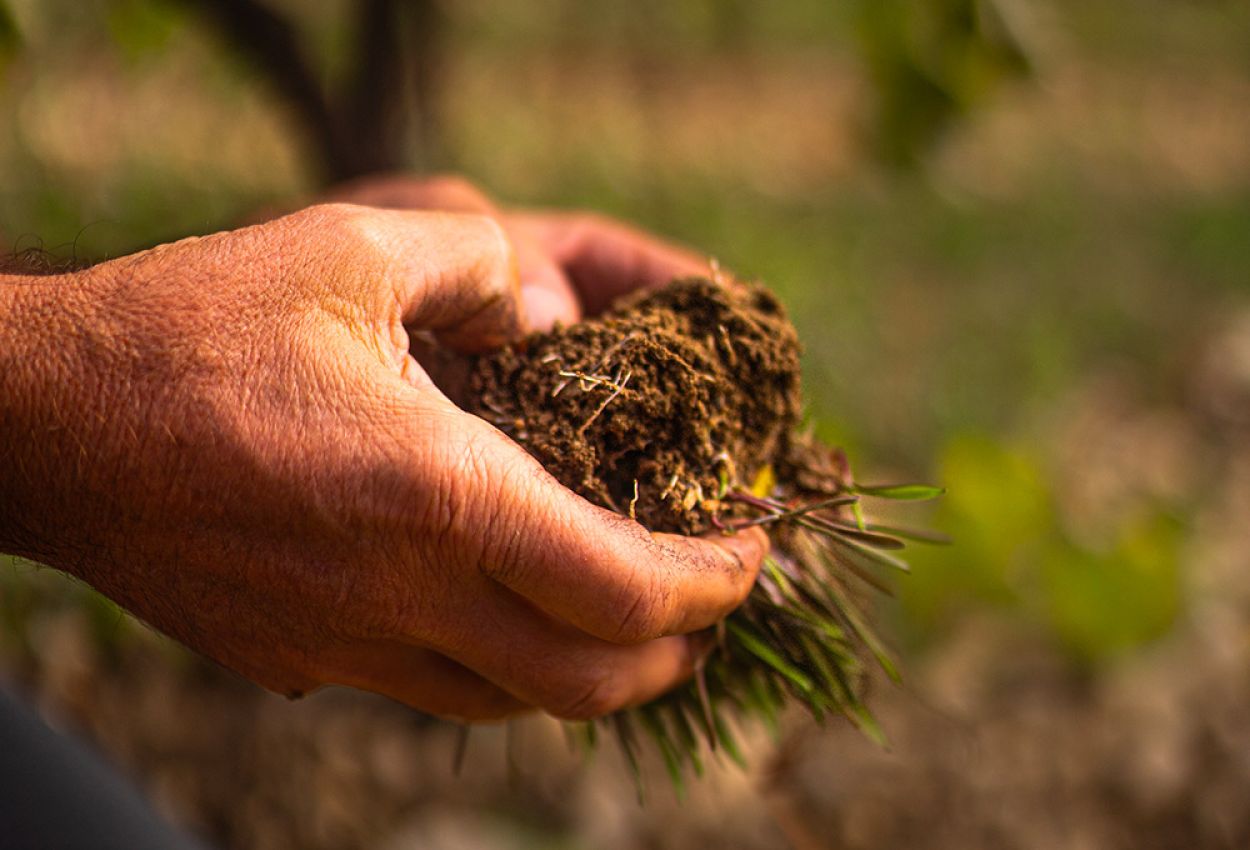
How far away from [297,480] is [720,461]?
49cm

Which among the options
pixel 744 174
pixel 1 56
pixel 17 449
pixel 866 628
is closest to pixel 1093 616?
pixel 866 628

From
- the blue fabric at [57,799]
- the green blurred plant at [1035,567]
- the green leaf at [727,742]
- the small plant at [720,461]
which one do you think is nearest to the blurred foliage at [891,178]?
the green blurred plant at [1035,567]

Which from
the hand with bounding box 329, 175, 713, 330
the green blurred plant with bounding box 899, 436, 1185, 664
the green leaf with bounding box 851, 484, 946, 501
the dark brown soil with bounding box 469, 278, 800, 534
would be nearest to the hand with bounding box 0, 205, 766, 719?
the dark brown soil with bounding box 469, 278, 800, 534

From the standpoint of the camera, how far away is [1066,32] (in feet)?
21.3

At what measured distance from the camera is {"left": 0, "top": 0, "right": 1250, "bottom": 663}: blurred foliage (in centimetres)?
219

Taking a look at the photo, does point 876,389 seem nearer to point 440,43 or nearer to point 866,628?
point 440,43

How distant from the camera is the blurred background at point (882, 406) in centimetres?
203

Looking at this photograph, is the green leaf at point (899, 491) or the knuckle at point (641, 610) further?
the green leaf at point (899, 491)

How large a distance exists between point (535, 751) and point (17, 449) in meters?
1.39

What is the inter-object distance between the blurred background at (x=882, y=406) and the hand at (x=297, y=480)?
0.93 ft

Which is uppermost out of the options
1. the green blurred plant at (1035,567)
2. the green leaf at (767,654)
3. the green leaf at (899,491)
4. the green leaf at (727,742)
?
the green leaf at (899,491)

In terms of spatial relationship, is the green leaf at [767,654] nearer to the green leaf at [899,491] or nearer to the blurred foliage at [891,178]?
the green leaf at [899,491]

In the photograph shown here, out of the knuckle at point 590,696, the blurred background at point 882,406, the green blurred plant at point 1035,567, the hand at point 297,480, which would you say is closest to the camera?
the hand at point 297,480

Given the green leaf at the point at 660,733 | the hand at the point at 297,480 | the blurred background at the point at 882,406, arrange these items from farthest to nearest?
the blurred background at the point at 882,406 → the green leaf at the point at 660,733 → the hand at the point at 297,480
